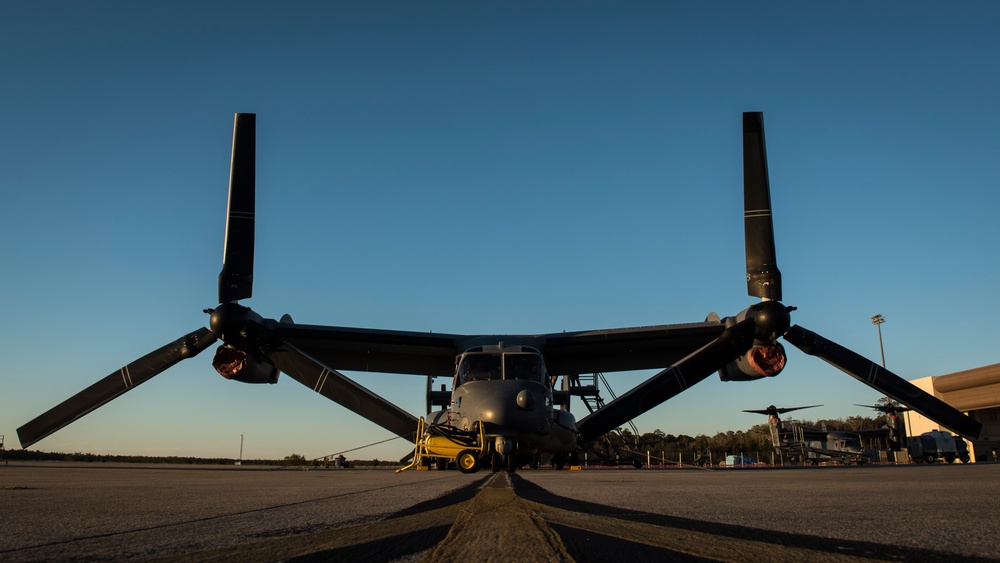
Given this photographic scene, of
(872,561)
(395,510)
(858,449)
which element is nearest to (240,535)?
(395,510)

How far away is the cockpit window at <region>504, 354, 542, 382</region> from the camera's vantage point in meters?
13.5

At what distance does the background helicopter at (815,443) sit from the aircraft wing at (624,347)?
88.8 ft

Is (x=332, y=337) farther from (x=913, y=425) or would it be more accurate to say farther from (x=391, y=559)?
(x=913, y=425)

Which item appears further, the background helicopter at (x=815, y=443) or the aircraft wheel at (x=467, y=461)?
the background helicopter at (x=815, y=443)

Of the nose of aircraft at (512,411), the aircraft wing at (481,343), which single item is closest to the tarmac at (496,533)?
the nose of aircraft at (512,411)

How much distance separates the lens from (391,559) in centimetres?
188

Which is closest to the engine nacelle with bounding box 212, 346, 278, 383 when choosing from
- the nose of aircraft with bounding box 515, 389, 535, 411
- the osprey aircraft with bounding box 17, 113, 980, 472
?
the osprey aircraft with bounding box 17, 113, 980, 472

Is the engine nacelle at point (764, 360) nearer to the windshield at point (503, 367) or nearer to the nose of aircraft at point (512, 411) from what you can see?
the windshield at point (503, 367)

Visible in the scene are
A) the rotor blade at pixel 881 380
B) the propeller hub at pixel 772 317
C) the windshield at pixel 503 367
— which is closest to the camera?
the windshield at pixel 503 367

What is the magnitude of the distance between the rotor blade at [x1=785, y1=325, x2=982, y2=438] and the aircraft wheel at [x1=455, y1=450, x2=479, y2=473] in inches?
381

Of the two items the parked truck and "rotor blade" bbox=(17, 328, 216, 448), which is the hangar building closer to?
the parked truck

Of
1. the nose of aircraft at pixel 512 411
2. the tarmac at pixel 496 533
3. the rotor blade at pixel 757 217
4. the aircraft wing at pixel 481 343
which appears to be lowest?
the tarmac at pixel 496 533

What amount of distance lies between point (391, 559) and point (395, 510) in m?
2.13

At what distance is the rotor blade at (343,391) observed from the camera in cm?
1598
